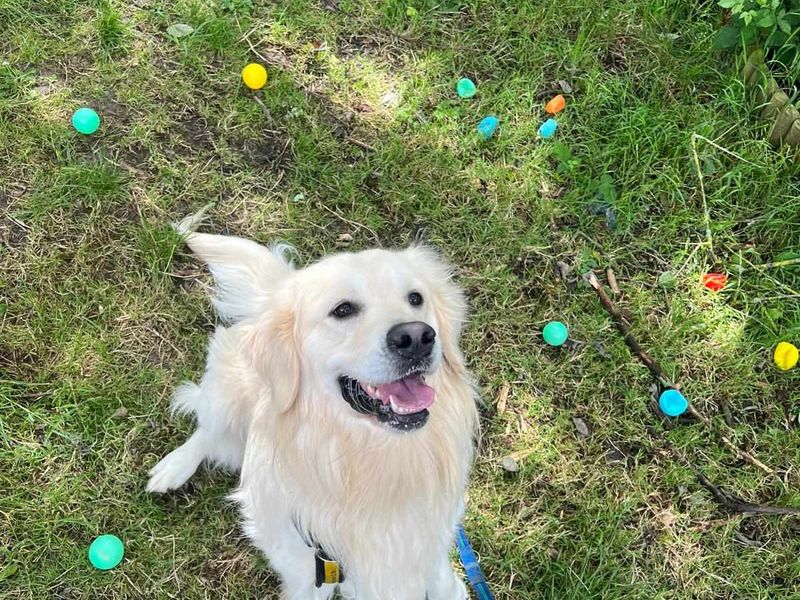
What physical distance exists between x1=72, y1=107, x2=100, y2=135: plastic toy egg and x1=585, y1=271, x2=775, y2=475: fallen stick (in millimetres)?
2670

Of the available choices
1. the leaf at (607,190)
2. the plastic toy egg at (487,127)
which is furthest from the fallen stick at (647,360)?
the plastic toy egg at (487,127)

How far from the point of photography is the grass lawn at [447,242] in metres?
2.96

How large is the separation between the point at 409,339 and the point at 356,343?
18 centimetres

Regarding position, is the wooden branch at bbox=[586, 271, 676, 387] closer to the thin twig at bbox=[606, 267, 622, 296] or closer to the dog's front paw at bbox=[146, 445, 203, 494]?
the thin twig at bbox=[606, 267, 622, 296]

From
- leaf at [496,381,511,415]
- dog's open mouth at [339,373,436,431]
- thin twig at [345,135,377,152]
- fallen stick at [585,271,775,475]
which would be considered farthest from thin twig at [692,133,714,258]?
dog's open mouth at [339,373,436,431]

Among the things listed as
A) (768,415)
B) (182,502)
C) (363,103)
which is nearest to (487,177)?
(363,103)

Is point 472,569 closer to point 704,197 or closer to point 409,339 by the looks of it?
point 409,339

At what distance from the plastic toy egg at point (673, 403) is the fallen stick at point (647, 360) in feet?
0.21

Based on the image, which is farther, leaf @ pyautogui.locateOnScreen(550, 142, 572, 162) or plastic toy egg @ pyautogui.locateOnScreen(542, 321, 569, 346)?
leaf @ pyautogui.locateOnScreen(550, 142, 572, 162)

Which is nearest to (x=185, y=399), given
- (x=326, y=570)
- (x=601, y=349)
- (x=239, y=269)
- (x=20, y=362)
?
(x=239, y=269)

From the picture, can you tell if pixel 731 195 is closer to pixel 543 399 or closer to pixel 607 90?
pixel 607 90

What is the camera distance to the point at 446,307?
2355 millimetres

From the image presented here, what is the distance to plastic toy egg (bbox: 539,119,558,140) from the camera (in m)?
3.78

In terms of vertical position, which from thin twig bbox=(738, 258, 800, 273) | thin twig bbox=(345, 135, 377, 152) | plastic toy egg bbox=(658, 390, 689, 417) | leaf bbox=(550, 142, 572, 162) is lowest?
plastic toy egg bbox=(658, 390, 689, 417)
